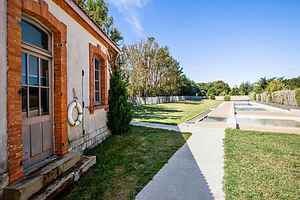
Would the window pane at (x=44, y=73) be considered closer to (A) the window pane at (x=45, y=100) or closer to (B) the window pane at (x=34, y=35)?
(A) the window pane at (x=45, y=100)

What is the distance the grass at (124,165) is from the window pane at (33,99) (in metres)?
1.62

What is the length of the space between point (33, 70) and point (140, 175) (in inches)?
115

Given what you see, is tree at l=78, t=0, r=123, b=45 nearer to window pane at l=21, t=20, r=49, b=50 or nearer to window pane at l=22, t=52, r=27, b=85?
window pane at l=21, t=20, r=49, b=50

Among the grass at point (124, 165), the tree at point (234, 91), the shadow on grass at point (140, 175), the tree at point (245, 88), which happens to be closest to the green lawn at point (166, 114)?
the grass at point (124, 165)

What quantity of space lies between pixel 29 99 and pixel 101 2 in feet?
35.6

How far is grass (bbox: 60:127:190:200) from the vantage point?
3.79 meters

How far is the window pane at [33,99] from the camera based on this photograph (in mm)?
3889

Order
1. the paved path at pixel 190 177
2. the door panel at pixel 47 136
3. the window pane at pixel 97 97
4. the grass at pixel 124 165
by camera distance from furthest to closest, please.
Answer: the window pane at pixel 97 97, the door panel at pixel 47 136, the grass at pixel 124 165, the paved path at pixel 190 177

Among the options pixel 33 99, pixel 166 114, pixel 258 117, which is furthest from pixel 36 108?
pixel 258 117

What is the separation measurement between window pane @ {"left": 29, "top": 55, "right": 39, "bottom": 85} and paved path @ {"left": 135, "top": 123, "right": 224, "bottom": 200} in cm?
274

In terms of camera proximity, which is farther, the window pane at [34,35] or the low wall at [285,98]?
the low wall at [285,98]

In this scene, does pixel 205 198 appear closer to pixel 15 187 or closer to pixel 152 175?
pixel 152 175

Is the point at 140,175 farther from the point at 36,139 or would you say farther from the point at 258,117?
the point at 258,117

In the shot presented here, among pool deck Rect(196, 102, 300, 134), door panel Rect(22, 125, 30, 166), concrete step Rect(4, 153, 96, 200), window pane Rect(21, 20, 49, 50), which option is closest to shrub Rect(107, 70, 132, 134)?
concrete step Rect(4, 153, 96, 200)
